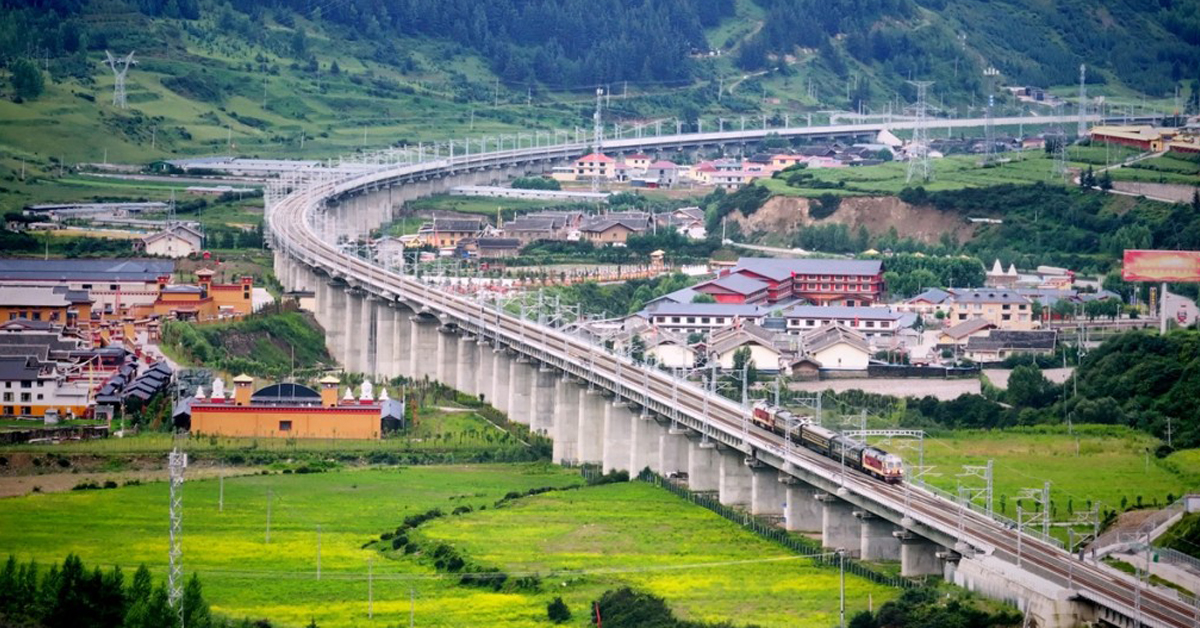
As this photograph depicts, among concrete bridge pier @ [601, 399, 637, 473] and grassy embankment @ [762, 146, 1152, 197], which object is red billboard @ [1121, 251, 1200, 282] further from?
grassy embankment @ [762, 146, 1152, 197]

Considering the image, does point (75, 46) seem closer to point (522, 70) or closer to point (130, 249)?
point (522, 70)

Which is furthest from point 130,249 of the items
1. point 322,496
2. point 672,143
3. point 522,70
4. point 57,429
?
point 522,70

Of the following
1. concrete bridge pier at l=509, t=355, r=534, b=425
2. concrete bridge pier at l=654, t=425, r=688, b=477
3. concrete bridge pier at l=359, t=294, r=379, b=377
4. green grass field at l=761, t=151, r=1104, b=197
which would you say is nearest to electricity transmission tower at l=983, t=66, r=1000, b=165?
green grass field at l=761, t=151, r=1104, b=197

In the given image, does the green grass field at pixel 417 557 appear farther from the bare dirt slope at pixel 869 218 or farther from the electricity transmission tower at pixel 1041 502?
the bare dirt slope at pixel 869 218

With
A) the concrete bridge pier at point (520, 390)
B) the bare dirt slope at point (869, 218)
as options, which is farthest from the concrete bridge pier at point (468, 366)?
the bare dirt slope at point (869, 218)

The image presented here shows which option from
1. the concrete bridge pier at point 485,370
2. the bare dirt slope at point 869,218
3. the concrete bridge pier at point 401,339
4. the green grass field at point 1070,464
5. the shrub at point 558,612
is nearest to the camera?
the shrub at point 558,612
